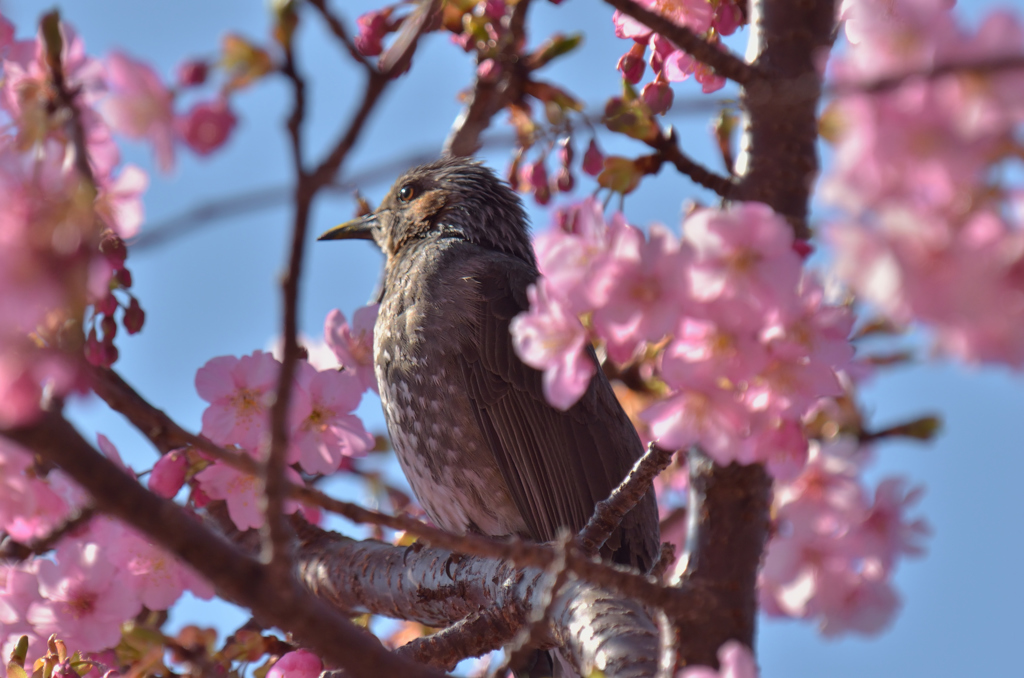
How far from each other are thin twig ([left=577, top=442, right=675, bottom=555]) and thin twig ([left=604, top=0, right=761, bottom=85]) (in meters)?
0.91

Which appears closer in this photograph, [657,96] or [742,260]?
[742,260]

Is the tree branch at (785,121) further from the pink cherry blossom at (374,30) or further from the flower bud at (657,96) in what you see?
the pink cherry blossom at (374,30)

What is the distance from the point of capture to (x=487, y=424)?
4.14m

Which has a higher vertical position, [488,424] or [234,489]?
[488,424]

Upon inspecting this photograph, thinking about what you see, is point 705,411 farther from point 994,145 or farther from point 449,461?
point 449,461

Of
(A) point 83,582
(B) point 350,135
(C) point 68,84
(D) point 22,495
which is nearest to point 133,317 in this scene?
(A) point 83,582

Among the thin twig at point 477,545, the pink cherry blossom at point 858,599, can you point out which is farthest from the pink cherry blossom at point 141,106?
the pink cherry blossom at point 858,599

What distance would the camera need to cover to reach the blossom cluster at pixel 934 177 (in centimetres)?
116

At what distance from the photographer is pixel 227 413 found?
2846 mm

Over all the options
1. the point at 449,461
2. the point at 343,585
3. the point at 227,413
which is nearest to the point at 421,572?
the point at 343,585

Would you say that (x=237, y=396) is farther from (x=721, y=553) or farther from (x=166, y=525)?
(x=721, y=553)

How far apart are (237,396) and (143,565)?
1.84 ft

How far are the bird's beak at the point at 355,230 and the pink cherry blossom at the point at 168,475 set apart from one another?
9.14ft

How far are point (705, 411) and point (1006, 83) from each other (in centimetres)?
79
